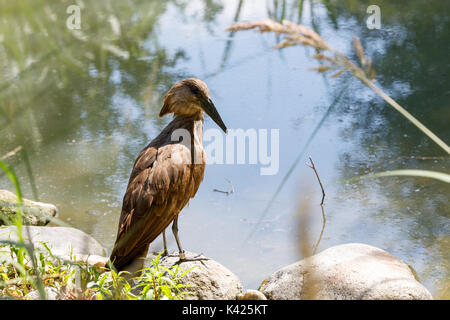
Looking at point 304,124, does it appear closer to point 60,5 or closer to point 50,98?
point 50,98

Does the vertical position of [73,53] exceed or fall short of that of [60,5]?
it falls short

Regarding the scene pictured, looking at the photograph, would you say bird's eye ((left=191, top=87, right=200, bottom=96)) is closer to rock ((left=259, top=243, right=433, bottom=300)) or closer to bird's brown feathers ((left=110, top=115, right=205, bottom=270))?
bird's brown feathers ((left=110, top=115, right=205, bottom=270))

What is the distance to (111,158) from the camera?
18.0 feet

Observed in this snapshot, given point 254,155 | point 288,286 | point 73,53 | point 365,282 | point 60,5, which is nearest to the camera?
point 365,282

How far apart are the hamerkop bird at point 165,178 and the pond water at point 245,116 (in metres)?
0.70

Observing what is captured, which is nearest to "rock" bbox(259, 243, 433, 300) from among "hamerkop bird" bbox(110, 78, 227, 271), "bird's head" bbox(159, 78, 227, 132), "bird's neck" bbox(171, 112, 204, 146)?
"hamerkop bird" bbox(110, 78, 227, 271)

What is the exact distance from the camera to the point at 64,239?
423 centimetres

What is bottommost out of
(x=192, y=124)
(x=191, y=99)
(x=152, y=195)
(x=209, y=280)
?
(x=209, y=280)

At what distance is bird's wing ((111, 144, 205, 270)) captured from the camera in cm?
357

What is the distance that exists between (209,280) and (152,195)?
63cm

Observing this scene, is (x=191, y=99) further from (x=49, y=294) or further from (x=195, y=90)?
(x=49, y=294)

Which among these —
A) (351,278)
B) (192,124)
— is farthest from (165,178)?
(351,278)
